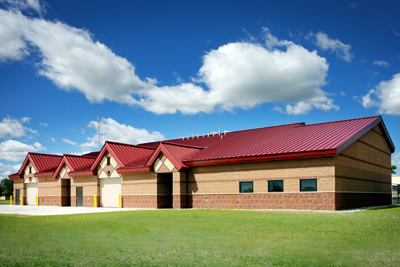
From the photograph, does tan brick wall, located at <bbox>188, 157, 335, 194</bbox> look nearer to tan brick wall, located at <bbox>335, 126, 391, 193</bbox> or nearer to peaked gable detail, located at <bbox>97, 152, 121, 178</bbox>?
tan brick wall, located at <bbox>335, 126, 391, 193</bbox>

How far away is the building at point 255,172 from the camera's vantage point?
20938 millimetres

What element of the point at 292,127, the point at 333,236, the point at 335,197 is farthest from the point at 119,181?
the point at 333,236

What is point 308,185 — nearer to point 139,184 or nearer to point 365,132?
point 365,132

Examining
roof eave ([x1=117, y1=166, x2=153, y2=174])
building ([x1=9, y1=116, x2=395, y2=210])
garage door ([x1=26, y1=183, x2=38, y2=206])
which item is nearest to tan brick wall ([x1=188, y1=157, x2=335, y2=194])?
building ([x1=9, y1=116, x2=395, y2=210])

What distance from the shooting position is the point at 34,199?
1610 inches

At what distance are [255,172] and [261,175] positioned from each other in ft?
1.52

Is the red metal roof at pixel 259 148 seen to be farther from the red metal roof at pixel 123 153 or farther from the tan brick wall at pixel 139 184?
the tan brick wall at pixel 139 184

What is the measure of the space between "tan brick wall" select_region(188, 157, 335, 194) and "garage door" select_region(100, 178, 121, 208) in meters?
7.87

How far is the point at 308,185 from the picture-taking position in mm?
20984

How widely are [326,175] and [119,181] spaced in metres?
17.6

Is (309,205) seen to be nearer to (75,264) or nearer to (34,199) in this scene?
(75,264)

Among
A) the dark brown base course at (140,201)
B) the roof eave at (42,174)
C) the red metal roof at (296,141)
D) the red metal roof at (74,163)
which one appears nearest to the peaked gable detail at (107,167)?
the dark brown base course at (140,201)

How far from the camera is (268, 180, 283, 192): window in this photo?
22.0 m

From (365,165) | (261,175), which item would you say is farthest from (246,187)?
(365,165)
